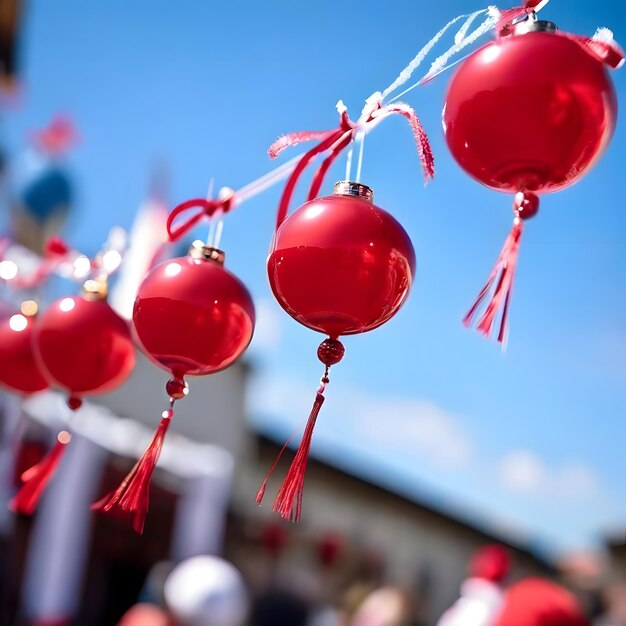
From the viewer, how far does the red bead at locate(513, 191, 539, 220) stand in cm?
78

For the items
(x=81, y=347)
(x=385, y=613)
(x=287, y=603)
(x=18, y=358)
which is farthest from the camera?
(x=385, y=613)

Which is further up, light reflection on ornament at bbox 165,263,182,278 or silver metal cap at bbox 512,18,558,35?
silver metal cap at bbox 512,18,558,35

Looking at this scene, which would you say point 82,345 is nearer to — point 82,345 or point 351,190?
point 82,345

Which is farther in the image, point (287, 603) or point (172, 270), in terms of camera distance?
point (287, 603)

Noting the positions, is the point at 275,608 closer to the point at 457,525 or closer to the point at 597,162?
the point at 597,162

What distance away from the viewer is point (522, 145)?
73 centimetres

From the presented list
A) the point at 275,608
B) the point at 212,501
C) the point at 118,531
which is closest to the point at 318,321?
the point at 275,608

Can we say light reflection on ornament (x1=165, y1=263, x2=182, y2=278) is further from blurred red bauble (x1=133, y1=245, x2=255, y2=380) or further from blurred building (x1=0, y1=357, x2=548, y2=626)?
blurred building (x1=0, y1=357, x2=548, y2=626)

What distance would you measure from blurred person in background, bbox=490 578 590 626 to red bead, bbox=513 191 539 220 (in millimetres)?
982

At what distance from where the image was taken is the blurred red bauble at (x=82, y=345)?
1188 mm

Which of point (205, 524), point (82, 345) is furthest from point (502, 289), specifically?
point (205, 524)

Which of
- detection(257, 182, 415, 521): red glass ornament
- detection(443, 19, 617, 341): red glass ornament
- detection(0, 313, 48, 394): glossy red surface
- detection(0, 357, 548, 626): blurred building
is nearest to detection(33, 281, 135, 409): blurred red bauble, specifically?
detection(0, 313, 48, 394): glossy red surface

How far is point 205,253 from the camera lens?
107cm

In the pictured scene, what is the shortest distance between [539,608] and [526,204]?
1.00m
